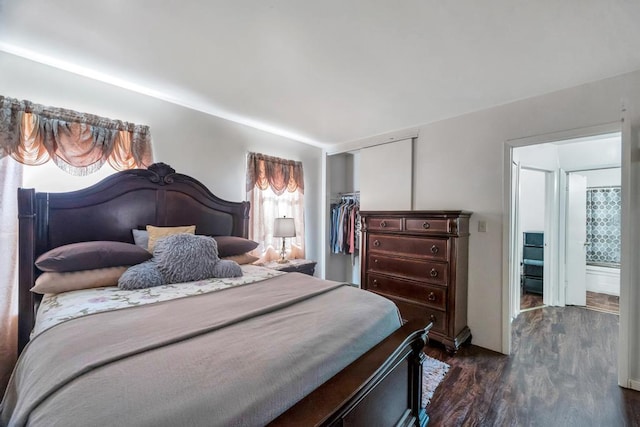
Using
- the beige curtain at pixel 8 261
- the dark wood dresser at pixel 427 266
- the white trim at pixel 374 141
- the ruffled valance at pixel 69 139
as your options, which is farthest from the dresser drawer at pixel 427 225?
the beige curtain at pixel 8 261

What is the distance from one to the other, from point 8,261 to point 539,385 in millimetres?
4015

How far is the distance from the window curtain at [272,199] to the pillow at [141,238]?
3.96ft

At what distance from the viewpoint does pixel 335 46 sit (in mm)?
1812

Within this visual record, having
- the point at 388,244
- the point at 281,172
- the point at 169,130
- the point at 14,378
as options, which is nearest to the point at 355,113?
the point at 281,172

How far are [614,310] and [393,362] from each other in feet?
14.6

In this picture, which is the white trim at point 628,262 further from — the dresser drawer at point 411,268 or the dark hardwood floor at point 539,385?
the dresser drawer at point 411,268

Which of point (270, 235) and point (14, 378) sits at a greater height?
point (270, 235)

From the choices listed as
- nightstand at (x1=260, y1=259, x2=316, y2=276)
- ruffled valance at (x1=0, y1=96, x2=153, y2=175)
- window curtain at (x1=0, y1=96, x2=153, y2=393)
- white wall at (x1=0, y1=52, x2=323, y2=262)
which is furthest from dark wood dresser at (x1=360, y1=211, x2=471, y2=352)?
window curtain at (x1=0, y1=96, x2=153, y2=393)

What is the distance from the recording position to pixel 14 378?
1.07 meters

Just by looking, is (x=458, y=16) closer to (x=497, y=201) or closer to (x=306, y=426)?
(x=497, y=201)

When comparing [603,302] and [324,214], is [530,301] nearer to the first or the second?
[603,302]

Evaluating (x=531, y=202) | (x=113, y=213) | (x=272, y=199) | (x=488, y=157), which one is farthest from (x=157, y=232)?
(x=531, y=202)

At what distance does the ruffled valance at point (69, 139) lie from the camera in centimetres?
191

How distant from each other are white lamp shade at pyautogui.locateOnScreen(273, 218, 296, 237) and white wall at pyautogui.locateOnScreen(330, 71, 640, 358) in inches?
63.7
